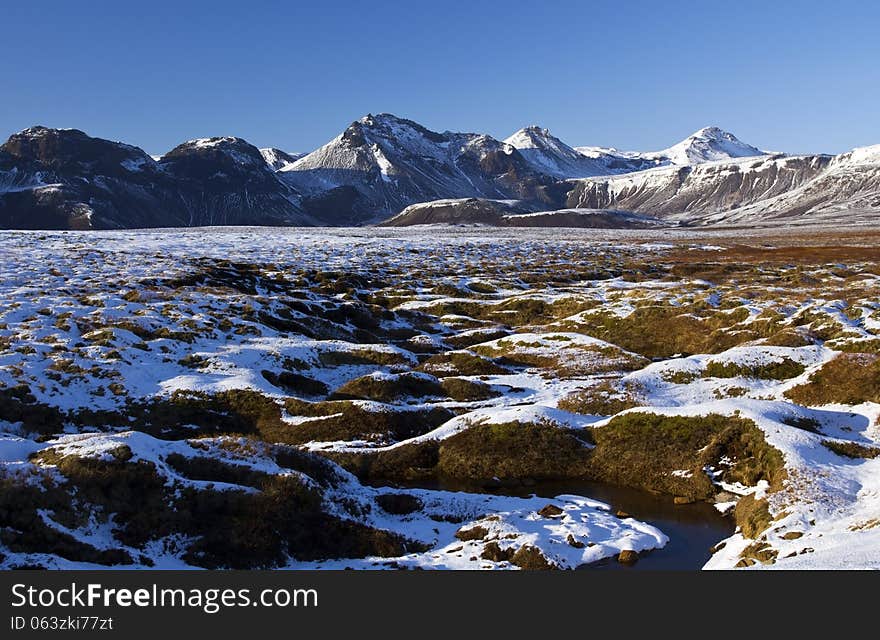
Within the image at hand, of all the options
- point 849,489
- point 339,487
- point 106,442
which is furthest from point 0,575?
point 849,489

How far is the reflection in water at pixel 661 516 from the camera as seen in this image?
17141 millimetres

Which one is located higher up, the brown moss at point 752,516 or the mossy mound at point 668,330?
the mossy mound at point 668,330

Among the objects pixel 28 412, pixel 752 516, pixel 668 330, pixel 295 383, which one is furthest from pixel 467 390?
pixel 668 330

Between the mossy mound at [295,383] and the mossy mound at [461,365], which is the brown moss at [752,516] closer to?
the mossy mound at [461,365]

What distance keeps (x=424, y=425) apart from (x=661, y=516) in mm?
11714

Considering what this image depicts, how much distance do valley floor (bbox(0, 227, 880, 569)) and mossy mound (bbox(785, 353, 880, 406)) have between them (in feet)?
0.44

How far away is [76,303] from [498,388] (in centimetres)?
3334

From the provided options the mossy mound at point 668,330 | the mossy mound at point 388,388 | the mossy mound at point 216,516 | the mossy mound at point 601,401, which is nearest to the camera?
the mossy mound at point 216,516

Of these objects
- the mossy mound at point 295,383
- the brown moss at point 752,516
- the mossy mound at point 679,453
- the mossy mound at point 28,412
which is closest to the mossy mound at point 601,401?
the mossy mound at point 679,453

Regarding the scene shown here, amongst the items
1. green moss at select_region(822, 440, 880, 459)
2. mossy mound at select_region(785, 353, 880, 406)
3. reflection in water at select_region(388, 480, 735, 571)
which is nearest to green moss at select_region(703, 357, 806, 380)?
mossy mound at select_region(785, 353, 880, 406)

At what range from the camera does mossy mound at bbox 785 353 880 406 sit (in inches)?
1077

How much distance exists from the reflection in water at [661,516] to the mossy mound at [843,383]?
11.2 m

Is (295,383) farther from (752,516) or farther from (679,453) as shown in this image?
(752,516)

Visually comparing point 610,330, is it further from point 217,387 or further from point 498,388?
point 217,387
